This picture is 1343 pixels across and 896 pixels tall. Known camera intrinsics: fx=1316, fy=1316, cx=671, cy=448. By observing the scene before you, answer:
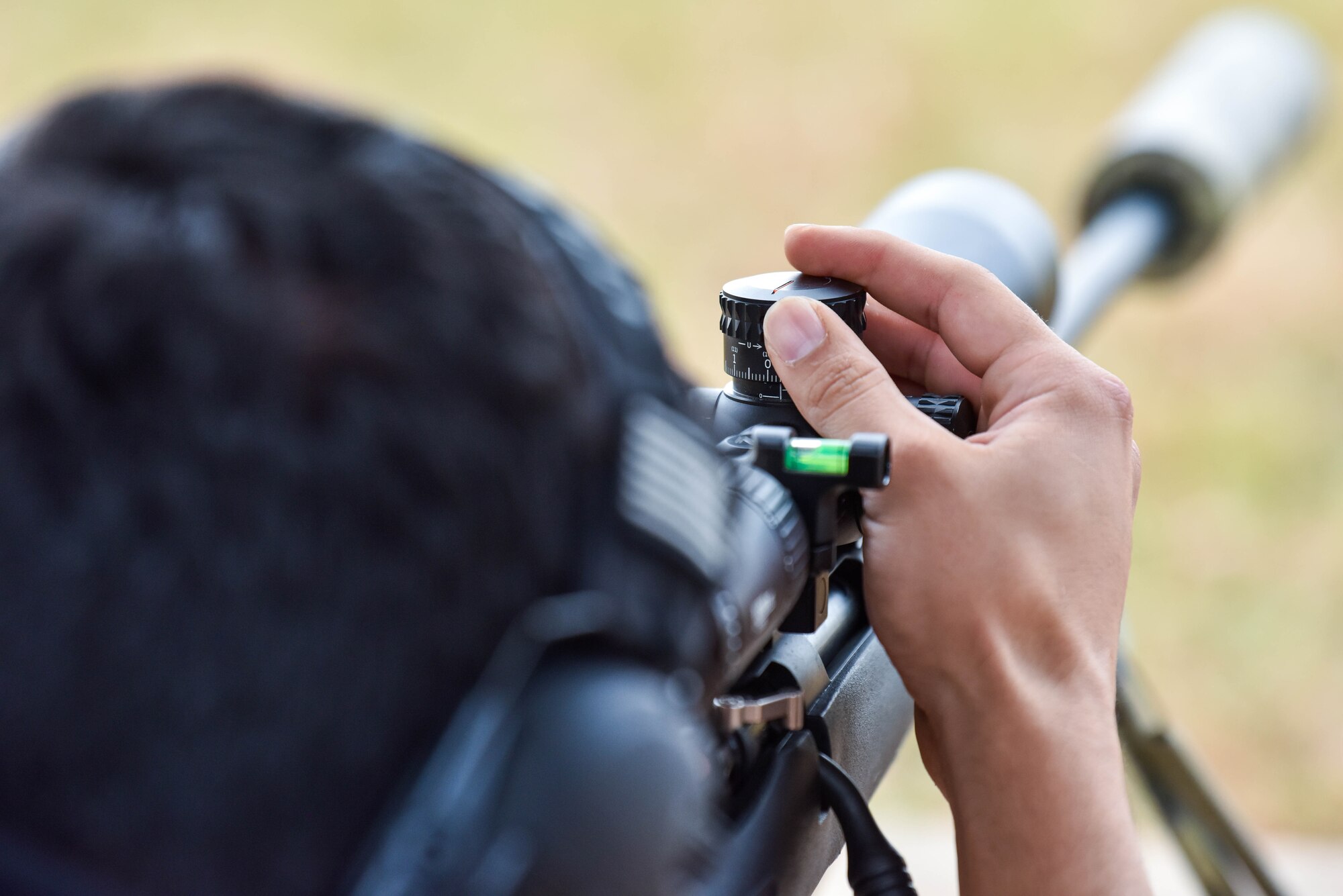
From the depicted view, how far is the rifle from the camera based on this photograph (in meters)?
0.39

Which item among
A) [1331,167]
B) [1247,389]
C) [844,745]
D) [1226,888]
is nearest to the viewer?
[844,745]

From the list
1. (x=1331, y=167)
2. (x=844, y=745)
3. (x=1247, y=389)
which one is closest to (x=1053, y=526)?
(x=844, y=745)

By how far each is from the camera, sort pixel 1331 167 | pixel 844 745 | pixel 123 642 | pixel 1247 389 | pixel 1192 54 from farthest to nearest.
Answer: pixel 1331 167 → pixel 1247 389 → pixel 1192 54 → pixel 844 745 → pixel 123 642

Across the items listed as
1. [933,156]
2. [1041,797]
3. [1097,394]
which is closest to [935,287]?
[1097,394]

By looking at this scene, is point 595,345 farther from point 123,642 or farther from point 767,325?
point 767,325

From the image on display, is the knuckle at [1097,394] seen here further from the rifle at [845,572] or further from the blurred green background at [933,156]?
the blurred green background at [933,156]

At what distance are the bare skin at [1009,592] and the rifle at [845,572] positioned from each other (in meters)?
0.02

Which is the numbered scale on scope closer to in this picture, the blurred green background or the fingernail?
the fingernail

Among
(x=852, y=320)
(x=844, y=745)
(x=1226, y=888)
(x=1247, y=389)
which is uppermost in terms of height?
(x=852, y=320)

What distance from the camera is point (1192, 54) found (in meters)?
1.09

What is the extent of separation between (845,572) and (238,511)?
37 cm

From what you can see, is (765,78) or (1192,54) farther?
(765,78)

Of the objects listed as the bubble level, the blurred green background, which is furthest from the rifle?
the blurred green background

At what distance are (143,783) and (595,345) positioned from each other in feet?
0.34
